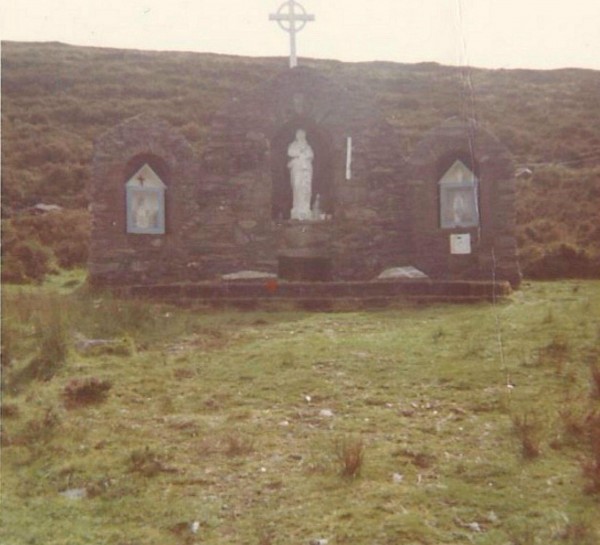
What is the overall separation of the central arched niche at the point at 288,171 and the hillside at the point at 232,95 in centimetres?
467

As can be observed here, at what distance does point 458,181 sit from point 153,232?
5.17 metres

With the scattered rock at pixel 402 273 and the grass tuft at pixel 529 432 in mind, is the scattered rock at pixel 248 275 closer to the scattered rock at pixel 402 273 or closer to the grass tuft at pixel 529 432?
the scattered rock at pixel 402 273

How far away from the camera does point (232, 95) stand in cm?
2575

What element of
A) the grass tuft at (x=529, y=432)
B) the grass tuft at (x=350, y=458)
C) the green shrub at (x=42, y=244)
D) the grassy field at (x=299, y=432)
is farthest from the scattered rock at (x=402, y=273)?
the grass tuft at (x=350, y=458)

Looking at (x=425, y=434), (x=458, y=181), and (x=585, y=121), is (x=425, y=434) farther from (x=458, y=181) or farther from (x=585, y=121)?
(x=585, y=121)

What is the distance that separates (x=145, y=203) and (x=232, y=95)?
9.62m

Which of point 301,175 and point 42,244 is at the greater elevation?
point 301,175

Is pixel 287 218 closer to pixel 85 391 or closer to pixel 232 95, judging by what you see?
pixel 85 391

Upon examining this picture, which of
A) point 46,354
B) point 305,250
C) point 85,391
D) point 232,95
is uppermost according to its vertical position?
point 232,95

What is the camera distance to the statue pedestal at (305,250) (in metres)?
16.8

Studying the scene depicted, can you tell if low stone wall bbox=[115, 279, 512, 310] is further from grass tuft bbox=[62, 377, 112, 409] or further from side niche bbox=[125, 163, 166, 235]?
grass tuft bbox=[62, 377, 112, 409]

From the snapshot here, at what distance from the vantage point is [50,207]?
27.0 metres

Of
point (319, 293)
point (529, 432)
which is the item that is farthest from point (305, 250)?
point (529, 432)

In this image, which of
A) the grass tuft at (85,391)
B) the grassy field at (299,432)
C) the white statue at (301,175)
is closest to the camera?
the grassy field at (299,432)
